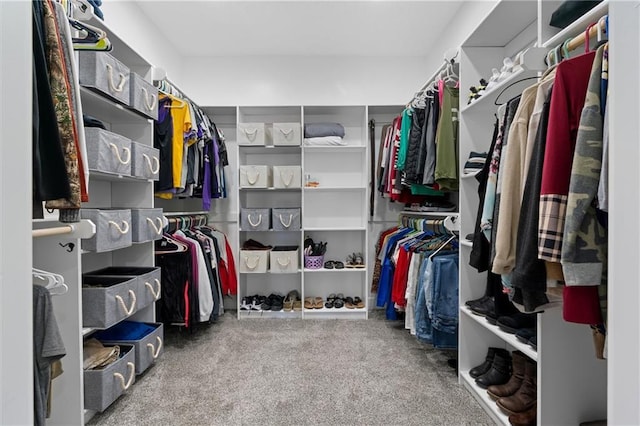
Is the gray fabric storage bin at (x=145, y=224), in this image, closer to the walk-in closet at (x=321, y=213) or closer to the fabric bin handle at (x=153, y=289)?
the walk-in closet at (x=321, y=213)

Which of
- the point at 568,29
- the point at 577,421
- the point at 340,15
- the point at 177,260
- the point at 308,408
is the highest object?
the point at 340,15

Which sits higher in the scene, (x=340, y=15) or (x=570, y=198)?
(x=340, y=15)

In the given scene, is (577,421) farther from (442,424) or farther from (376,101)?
(376,101)

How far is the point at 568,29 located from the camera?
114 cm

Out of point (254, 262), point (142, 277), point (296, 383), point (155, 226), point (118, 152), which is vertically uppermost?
point (118, 152)

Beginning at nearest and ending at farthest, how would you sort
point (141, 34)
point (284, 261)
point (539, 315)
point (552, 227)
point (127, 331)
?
1. point (552, 227)
2. point (539, 315)
3. point (127, 331)
4. point (141, 34)
5. point (284, 261)

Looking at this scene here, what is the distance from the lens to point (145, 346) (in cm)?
190

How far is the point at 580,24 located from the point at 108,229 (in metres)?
2.13

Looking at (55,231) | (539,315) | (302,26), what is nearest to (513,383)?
(539,315)

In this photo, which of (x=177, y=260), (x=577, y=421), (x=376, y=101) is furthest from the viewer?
(x=376, y=101)

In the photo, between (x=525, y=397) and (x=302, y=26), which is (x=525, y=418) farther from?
(x=302, y=26)
